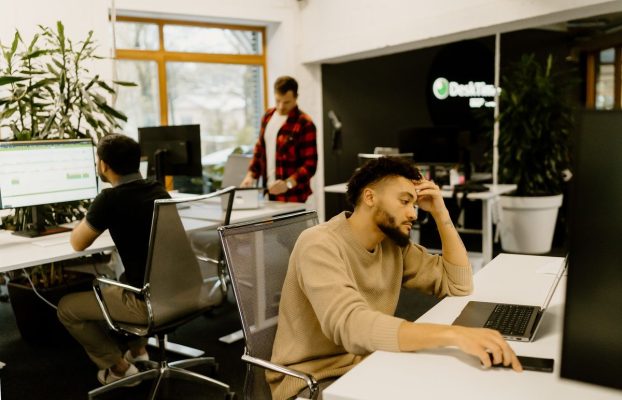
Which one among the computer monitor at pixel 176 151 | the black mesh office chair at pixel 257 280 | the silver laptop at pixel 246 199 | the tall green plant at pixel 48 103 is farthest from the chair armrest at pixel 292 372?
the tall green plant at pixel 48 103

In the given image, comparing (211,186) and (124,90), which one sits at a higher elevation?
(124,90)

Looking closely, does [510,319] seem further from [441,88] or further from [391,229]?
[441,88]

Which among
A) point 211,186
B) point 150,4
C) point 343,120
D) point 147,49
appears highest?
point 150,4

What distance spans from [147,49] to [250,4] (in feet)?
3.71

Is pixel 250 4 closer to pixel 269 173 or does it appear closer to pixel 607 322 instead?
pixel 269 173

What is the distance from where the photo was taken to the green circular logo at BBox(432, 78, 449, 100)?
8109 mm

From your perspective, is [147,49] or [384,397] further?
[147,49]

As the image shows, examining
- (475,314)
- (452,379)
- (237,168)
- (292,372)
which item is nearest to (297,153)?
(237,168)

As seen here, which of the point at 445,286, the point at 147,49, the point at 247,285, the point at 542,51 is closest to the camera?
the point at 247,285

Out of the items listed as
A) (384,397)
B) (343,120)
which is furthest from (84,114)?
(343,120)

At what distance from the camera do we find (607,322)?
806 millimetres

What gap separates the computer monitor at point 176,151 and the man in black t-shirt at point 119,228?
103 cm

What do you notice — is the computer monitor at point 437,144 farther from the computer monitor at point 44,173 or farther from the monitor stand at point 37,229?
the monitor stand at point 37,229

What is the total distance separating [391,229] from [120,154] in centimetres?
148
